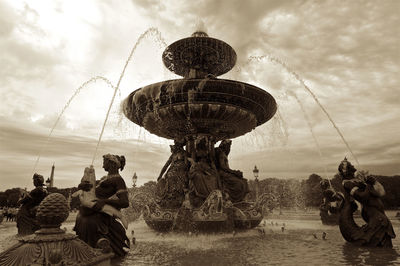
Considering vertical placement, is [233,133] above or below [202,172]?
above

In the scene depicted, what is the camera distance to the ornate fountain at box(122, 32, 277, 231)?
9.41 metres

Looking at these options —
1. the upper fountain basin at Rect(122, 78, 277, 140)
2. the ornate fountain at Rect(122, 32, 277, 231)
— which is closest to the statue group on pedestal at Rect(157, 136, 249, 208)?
the ornate fountain at Rect(122, 32, 277, 231)

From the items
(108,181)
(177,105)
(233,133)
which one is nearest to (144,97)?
(177,105)

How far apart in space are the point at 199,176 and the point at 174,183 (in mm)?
1228

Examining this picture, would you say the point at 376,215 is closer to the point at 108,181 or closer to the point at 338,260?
the point at 338,260

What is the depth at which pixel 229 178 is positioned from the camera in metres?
10.8

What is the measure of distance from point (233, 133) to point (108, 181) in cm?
807

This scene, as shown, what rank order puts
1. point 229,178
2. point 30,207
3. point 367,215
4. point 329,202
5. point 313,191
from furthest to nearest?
1. point 313,191
2. point 329,202
3. point 229,178
4. point 30,207
5. point 367,215

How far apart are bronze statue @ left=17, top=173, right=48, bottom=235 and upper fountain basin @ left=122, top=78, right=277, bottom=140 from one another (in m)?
4.76

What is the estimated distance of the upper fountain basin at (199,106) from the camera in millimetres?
10062

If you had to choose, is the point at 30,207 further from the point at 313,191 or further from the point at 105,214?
the point at 313,191

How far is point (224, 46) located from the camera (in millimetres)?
12453

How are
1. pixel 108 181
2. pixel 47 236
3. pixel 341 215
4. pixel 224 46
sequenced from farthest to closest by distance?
1. pixel 224 46
2. pixel 341 215
3. pixel 108 181
4. pixel 47 236

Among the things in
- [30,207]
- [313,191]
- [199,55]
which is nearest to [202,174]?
[30,207]
